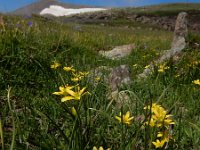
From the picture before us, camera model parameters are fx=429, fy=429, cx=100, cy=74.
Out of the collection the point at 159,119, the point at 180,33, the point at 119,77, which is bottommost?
the point at 180,33

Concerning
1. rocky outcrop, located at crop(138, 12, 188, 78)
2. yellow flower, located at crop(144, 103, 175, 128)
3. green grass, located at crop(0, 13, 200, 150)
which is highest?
yellow flower, located at crop(144, 103, 175, 128)

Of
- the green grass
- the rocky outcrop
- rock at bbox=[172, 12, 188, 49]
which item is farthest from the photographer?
rock at bbox=[172, 12, 188, 49]

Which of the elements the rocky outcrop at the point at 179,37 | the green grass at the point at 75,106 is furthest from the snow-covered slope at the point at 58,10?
the green grass at the point at 75,106

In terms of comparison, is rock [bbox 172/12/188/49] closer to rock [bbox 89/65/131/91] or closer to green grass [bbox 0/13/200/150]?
green grass [bbox 0/13/200/150]

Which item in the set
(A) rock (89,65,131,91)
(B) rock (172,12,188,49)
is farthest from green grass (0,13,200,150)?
(B) rock (172,12,188,49)

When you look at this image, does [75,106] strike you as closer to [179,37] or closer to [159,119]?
[159,119]

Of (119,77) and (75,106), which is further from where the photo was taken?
(119,77)

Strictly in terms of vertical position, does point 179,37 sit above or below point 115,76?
below

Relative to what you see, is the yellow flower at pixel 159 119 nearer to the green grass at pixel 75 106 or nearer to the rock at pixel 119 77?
the green grass at pixel 75 106

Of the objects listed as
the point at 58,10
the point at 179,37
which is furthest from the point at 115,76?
the point at 58,10

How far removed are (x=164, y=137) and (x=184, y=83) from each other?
466cm

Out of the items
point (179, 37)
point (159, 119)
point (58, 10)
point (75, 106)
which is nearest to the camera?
point (159, 119)

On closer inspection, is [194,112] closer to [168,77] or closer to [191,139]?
[191,139]

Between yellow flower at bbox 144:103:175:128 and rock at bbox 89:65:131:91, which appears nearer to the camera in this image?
yellow flower at bbox 144:103:175:128
